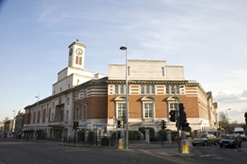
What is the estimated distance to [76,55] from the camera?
54719 mm

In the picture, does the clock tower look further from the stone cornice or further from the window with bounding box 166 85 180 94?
the window with bounding box 166 85 180 94

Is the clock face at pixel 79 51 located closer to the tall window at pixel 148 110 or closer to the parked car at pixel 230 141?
the tall window at pixel 148 110

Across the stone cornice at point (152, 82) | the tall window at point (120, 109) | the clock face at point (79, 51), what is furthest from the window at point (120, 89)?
the clock face at point (79, 51)

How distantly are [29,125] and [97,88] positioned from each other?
4824 centimetres

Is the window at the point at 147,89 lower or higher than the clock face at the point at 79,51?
lower

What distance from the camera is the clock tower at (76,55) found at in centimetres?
5433

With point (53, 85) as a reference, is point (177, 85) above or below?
below

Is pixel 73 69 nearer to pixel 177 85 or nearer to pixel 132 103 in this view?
pixel 132 103

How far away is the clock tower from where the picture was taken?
5433 cm

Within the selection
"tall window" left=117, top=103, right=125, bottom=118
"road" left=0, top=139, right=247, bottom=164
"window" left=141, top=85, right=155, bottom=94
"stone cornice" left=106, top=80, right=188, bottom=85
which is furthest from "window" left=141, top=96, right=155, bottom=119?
"road" left=0, top=139, right=247, bottom=164

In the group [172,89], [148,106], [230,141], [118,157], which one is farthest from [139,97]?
[118,157]

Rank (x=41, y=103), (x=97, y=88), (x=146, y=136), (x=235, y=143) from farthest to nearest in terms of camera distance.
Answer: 1. (x=41, y=103)
2. (x=97, y=88)
3. (x=146, y=136)
4. (x=235, y=143)

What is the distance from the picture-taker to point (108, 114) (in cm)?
3597

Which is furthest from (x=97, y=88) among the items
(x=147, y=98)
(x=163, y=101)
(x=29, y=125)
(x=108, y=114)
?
(x=29, y=125)
